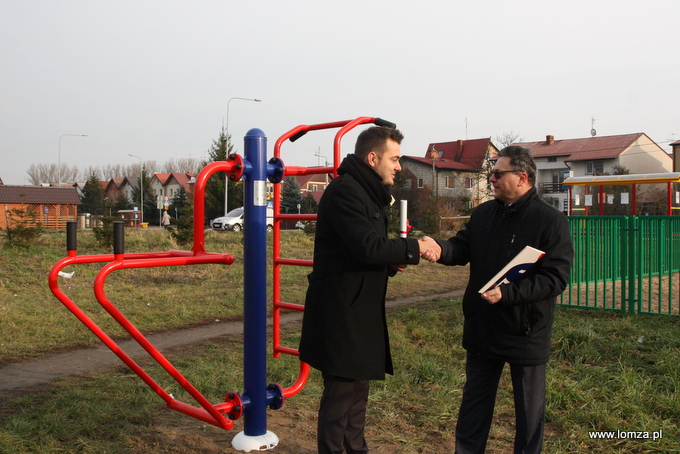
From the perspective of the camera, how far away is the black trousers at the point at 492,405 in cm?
277

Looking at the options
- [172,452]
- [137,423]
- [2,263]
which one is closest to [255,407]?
[172,452]

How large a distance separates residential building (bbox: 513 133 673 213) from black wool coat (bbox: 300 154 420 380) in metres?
47.0

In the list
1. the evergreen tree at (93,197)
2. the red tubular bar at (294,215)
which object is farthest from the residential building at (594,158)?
the red tubular bar at (294,215)

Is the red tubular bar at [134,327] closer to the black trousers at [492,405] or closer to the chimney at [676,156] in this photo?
the black trousers at [492,405]

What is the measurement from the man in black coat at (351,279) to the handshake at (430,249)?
170 mm

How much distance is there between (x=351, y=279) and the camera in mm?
2607

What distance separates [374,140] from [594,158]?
52.7 meters

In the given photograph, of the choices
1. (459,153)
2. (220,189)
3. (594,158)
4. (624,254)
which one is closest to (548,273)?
(624,254)

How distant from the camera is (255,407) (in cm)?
325

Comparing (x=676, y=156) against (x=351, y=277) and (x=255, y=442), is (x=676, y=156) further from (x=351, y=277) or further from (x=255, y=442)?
(x=351, y=277)

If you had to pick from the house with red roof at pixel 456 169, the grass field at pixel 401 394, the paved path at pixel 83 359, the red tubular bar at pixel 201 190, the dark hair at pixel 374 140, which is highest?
the house with red roof at pixel 456 169

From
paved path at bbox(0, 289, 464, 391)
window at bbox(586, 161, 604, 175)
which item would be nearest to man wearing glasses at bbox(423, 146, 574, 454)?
paved path at bbox(0, 289, 464, 391)

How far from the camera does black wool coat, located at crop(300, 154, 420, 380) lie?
2543 millimetres

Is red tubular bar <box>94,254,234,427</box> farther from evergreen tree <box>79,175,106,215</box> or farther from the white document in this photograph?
evergreen tree <box>79,175,106,215</box>
